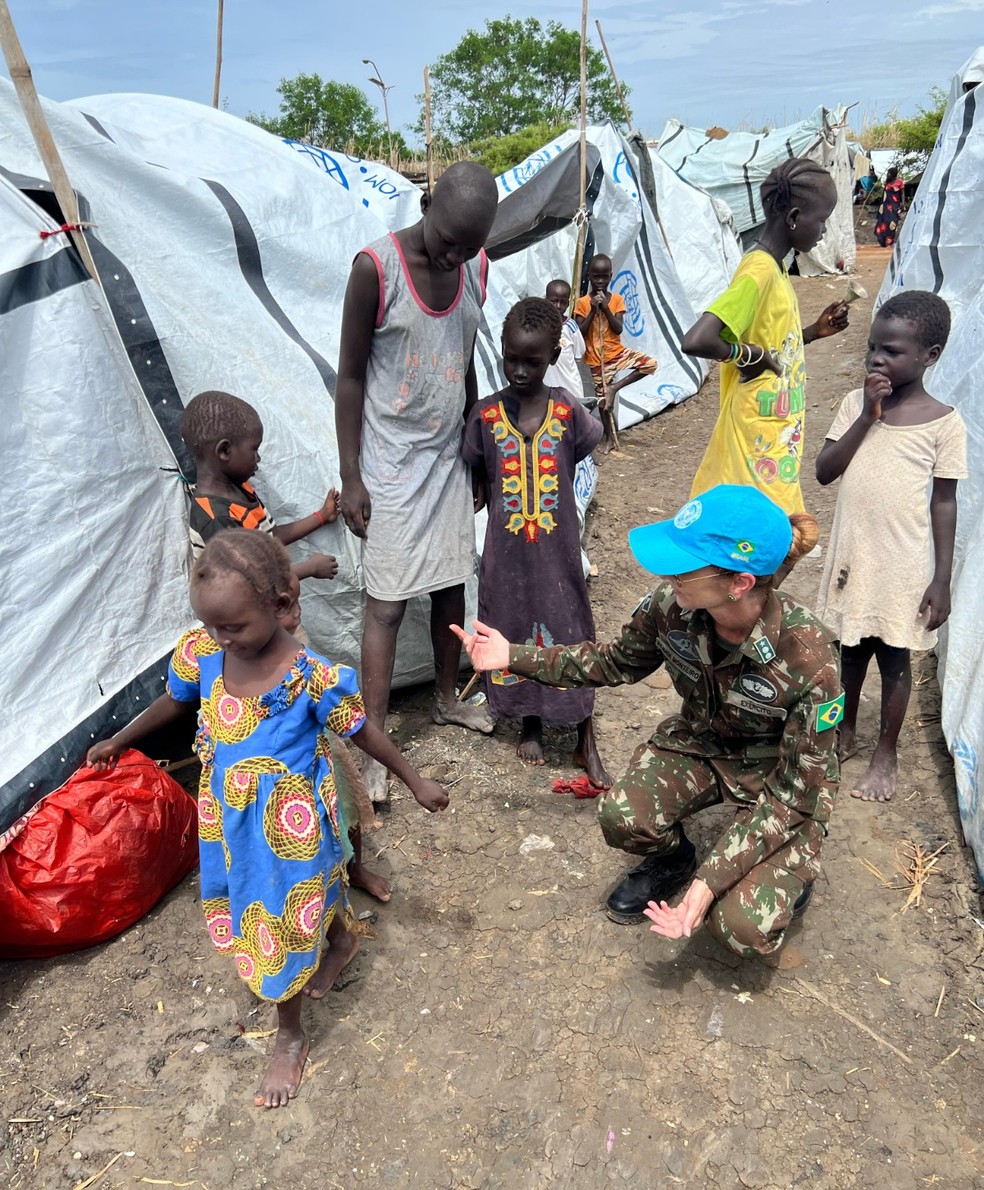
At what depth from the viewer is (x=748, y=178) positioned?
41.2ft

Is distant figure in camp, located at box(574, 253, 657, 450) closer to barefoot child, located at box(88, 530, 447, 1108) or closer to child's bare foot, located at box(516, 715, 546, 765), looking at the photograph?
child's bare foot, located at box(516, 715, 546, 765)

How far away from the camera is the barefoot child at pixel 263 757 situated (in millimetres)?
1611

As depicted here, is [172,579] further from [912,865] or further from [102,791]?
[912,865]

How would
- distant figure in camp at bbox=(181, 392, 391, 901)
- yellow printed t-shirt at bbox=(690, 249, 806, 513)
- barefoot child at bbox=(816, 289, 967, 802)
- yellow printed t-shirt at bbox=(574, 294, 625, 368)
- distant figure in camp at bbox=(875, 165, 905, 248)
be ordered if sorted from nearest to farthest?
distant figure in camp at bbox=(181, 392, 391, 901)
barefoot child at bbox=(816, 289, 967, 802)
yellow printed t-shirt at bbox=(690, 249, 806, 513)
yellow printed t-shirt at bbox=(574, 294, 625, 368)
distant figure in camp at bbox=(875, 165, 905, 248)

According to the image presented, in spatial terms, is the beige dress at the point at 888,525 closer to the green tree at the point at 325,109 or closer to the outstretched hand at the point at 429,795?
the outstretched hand at the point at 429,795

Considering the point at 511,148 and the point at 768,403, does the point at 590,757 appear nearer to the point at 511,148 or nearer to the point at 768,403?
the point at 768,403

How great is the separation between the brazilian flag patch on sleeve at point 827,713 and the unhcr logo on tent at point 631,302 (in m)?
5.90

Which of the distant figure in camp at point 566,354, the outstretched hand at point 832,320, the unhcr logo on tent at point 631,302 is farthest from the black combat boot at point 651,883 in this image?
the unhcr logo on tent at point 631,302

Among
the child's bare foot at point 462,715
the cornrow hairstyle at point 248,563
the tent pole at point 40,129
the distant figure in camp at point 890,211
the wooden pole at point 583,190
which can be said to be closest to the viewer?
the cornrow hairstyle at point 248,563

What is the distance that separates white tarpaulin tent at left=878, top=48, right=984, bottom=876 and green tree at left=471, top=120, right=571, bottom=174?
520 inches

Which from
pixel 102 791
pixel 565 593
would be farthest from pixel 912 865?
pixel 102 791

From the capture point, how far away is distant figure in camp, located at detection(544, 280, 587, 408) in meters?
4.73

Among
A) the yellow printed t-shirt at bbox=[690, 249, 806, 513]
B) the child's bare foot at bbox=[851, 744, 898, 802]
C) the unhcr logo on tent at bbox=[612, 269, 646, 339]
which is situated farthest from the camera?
the unhcr logo on tent at bbox=[612, 269, 646, 339]

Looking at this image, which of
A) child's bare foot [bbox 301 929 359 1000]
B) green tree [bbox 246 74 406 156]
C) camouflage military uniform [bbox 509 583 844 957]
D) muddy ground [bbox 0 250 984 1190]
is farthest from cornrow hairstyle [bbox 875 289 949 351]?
green tree [bbox 246 74 406 156]
